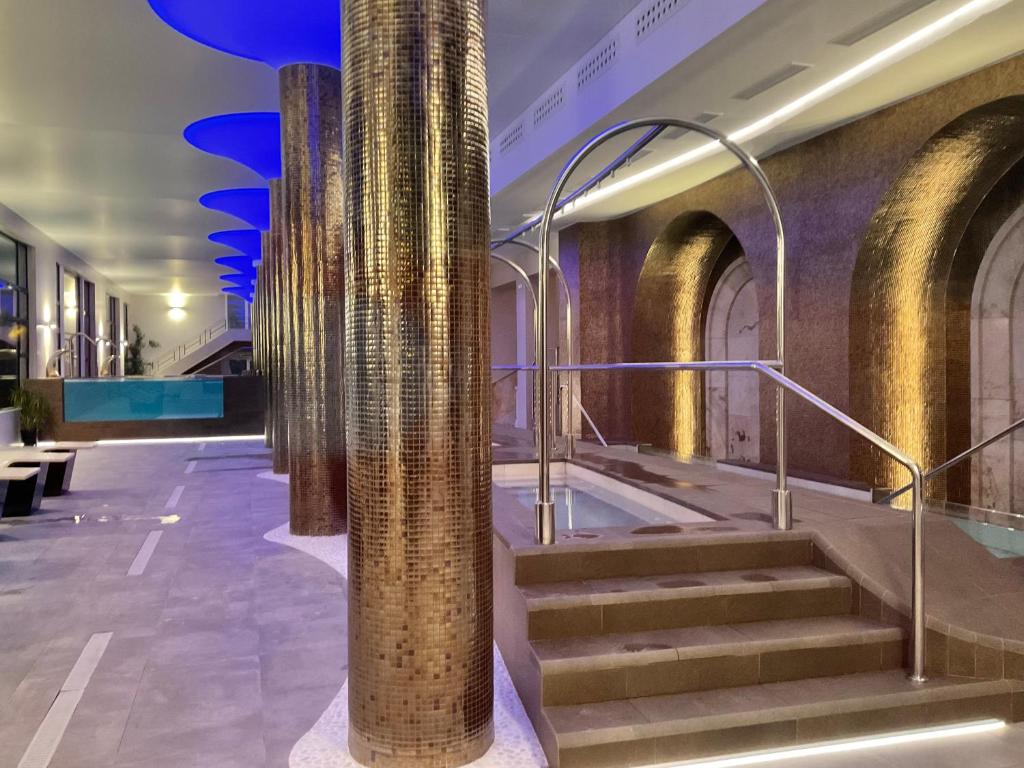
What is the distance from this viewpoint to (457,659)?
9.28 feet

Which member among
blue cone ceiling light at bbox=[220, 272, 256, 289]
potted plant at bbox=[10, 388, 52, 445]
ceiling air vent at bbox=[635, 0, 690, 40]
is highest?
blue cone ceiling light at bbox=[220, 272, 256, 289]

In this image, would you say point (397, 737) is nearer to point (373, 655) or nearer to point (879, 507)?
point (373, 655)

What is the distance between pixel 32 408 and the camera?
13586mm

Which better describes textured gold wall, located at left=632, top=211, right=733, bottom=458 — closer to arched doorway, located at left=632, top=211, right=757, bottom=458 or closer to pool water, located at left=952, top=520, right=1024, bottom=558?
arched doorway, located at left=632, top=211, right=757, bottom=458

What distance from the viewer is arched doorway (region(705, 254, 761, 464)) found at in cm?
1053

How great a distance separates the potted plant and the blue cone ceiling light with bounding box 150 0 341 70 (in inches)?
352

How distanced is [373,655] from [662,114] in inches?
230

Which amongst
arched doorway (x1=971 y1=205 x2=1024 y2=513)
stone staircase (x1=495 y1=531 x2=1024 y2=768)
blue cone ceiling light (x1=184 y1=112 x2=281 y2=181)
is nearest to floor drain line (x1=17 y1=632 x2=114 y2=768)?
stone staircase (x1=495 y1=531 x2=1024 y2=768)

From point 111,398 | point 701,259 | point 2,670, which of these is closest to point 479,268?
point 2,670

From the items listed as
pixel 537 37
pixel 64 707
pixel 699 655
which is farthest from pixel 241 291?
pixel 699 655

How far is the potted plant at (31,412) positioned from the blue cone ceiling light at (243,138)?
5932 millimetres

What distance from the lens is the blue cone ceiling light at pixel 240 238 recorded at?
1798 cm

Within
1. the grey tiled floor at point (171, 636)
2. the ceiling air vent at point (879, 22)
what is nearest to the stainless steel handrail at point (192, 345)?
the grey tiled floor at point (171, 636)

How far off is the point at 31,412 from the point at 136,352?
1920cm
